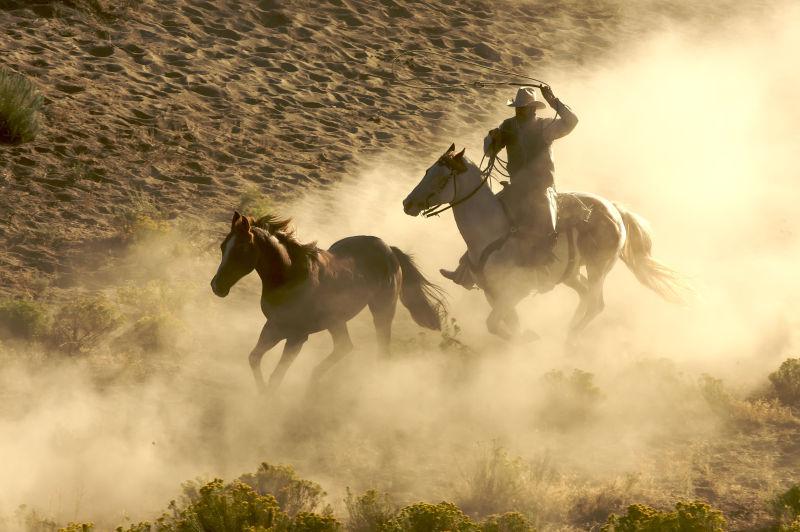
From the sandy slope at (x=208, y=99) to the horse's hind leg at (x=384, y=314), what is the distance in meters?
4.46

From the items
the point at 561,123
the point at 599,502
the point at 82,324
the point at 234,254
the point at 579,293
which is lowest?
the point at 82,324

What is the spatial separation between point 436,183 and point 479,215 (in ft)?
2.29

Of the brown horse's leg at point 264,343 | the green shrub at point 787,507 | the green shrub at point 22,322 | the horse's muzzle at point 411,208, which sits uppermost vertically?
the green shrub at point 787,507

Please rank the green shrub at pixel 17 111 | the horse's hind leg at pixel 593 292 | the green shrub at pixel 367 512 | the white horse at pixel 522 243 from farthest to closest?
1. the green shrub at pixel 17 111
2. the horse's hind leg at pixel 593 292
3. the white horse at pixel 522 243
4. the green shrub at pixel 367 512

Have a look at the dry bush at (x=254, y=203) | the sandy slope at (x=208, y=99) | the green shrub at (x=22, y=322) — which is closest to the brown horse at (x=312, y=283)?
the green shrub at (x=22, y=322)

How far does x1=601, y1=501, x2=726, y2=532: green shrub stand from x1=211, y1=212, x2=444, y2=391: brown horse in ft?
12.1

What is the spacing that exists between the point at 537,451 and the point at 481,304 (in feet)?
13.6

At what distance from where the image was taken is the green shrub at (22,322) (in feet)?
35.4

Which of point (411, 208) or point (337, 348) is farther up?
point (411, 208)

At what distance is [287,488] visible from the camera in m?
8.06

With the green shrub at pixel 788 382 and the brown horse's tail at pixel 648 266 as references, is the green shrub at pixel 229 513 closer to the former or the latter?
the green shrub at pixel 788 382

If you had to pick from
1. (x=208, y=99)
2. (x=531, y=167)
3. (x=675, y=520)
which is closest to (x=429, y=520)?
(x=675, y=520)

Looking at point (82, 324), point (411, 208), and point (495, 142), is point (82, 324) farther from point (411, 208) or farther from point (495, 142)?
point (495, 142)

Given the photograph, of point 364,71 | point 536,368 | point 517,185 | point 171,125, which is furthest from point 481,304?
point 364,71
